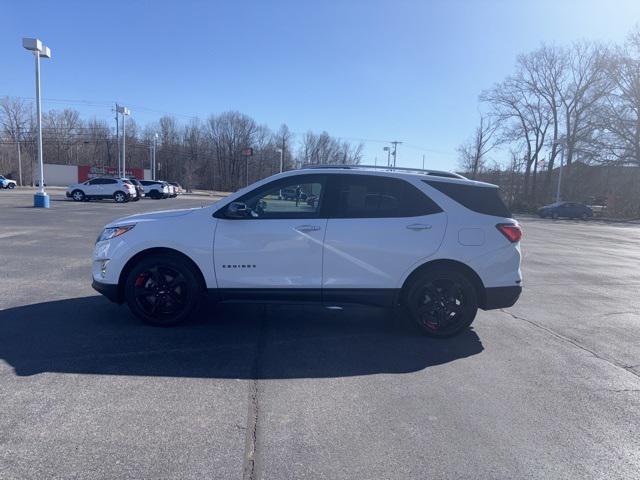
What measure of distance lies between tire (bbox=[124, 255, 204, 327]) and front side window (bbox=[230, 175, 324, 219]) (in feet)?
3.29

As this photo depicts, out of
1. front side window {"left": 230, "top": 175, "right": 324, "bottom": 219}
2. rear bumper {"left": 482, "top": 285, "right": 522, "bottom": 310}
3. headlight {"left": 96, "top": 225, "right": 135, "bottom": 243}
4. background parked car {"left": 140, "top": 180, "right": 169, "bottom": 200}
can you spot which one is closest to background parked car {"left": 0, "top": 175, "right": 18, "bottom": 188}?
background parked car {"left": 140, "top": 180, "right": 169, "bottom": 200}

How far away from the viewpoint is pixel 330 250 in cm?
518

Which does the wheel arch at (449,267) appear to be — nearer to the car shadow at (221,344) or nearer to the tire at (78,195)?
the car shadow at (221,344)

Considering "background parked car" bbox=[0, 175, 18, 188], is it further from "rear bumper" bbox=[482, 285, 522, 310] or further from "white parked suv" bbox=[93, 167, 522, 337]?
"rear bumper" bbox=[482, 285, 522, 310]

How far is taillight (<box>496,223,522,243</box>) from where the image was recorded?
211 inches

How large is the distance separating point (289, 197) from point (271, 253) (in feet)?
2.19

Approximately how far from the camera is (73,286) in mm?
7363

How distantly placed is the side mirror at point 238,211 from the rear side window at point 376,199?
37.4 inches

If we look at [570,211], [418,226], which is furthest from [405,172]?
[570,211]

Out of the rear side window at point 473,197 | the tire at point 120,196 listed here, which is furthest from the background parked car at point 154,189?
the rear side window at point 473,197

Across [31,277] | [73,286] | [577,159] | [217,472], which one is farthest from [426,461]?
[577,159]

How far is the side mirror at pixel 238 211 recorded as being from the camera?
5164 mm

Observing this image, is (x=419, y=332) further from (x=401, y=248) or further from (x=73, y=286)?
(x=73, y=286)

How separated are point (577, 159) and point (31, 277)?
61277mm
